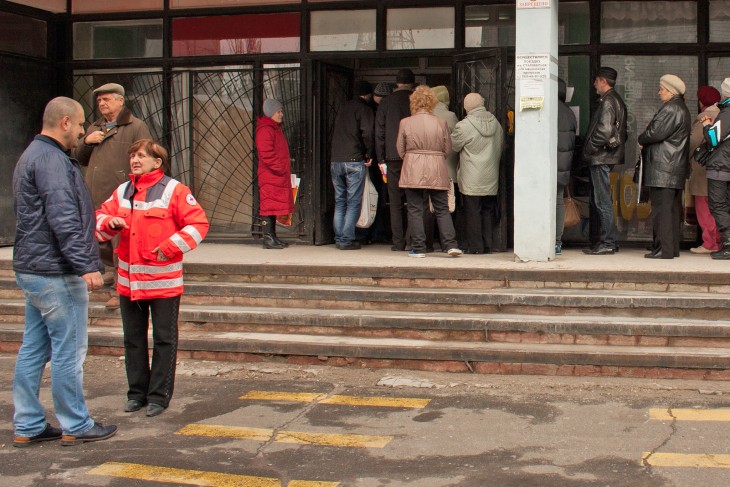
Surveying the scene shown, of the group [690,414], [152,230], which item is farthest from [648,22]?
[152,230]

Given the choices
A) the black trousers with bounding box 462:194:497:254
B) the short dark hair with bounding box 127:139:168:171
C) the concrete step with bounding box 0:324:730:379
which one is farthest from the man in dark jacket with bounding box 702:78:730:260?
the short dark hair with bounding box 127:139:168:171

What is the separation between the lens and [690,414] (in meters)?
6.77

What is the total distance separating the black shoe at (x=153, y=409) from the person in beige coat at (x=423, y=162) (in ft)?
14.4

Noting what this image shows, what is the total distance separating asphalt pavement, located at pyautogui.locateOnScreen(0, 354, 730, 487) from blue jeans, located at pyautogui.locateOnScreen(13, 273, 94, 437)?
0.59ft

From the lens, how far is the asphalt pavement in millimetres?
5570

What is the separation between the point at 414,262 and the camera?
9.96 m

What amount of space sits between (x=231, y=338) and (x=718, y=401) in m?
3.84

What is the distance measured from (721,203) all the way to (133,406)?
20.7ft

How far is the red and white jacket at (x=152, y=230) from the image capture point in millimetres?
6832

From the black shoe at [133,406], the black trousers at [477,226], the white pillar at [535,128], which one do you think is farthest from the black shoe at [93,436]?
the black trousers at [477,226]

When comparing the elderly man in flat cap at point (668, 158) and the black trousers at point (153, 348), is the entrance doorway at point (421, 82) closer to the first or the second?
the elderly man in flat cap at point (668, 158)

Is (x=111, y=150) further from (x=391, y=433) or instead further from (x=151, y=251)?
(x=391, y=433)

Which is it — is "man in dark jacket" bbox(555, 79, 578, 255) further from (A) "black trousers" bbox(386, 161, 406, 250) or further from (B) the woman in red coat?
(B) the woman in red coat

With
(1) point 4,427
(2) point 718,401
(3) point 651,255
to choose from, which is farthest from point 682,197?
(1) point 4,427
